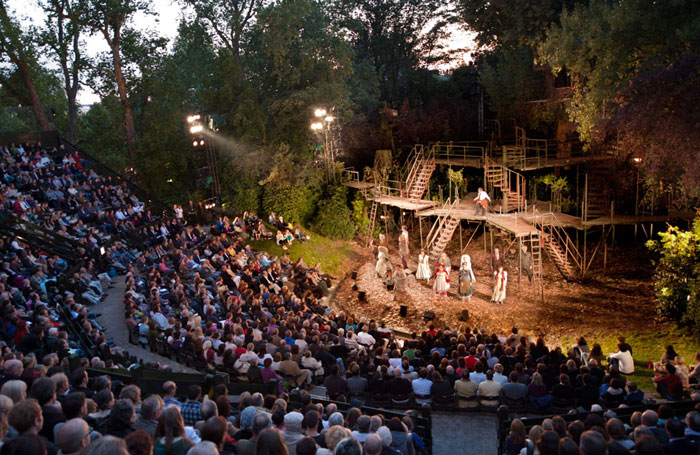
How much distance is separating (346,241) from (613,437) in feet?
76.3

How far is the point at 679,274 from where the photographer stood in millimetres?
16875

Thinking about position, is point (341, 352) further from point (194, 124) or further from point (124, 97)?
point (124, 97)

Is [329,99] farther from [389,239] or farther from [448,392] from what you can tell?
[448,392]

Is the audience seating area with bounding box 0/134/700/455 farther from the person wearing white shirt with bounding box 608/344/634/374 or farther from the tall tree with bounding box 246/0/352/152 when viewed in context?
the tall tree with bounding box 246/0/352/152

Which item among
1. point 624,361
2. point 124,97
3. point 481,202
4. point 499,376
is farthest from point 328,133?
point 499,376

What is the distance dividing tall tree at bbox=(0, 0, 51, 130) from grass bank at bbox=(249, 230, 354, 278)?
47.7ft

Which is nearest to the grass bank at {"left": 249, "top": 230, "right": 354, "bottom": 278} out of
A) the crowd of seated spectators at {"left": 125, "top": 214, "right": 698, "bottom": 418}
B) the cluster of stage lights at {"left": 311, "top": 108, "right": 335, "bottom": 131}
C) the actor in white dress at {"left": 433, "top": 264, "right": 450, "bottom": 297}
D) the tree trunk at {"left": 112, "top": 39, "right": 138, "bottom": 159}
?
the cluster of stage lights at {"left": 311, "top": 108, "right": 335, "bottom": 131}

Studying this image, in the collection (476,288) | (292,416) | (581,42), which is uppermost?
(581,42)

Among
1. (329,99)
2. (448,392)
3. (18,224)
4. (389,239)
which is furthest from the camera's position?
(389,239)

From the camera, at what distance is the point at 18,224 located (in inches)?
706

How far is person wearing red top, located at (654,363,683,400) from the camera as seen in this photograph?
30.9ft

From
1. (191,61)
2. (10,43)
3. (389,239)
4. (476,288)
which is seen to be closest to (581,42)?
(476,288)

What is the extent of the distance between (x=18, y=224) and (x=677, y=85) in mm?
19151

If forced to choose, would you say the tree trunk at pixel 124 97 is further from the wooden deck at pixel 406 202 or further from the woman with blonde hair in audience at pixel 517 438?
the woman with blonde hair in audience at pixel 517 438
